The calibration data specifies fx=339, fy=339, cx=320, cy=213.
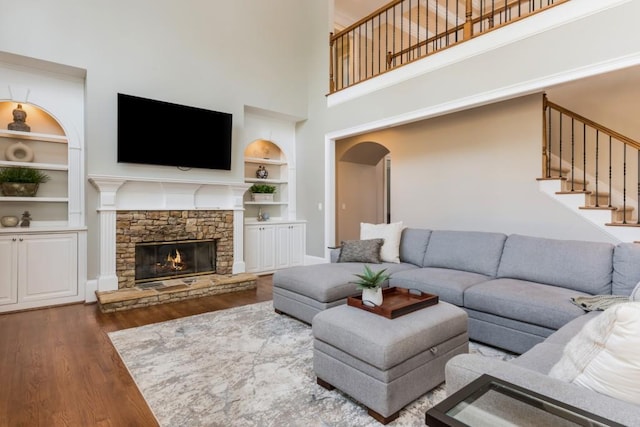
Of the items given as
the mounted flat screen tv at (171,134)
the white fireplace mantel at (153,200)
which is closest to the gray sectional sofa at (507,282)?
the white fireplace mantel at (153,200)

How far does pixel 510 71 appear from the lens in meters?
3.51

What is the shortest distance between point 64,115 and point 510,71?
523cm

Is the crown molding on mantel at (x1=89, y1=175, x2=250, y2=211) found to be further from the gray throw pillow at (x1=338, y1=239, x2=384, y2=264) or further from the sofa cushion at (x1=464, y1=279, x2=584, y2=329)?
the sofa cushion at (x1=464, y1=279, x2=584, y2=329)

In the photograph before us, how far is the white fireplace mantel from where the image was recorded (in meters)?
4.27

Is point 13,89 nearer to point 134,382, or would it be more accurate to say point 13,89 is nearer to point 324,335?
point 134,382

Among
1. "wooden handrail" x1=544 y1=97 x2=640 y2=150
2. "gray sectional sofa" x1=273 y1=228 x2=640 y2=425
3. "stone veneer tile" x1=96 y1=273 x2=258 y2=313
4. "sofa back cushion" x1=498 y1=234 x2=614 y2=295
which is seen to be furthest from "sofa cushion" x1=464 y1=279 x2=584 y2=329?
"stone veneer tile" x1=96 y1=273 x2=258 y2=313

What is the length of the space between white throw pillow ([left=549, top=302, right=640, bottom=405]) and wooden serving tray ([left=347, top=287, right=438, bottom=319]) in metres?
1.05

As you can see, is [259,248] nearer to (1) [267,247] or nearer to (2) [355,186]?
(1) [267,247]

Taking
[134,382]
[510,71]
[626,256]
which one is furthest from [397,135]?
[134,382]

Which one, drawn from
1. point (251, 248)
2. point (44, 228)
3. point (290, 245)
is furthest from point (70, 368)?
point (290, 245)

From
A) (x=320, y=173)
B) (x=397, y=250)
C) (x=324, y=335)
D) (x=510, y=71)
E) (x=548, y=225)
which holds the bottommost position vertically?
(x=324, y=335)

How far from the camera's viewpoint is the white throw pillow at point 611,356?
994 millimetres

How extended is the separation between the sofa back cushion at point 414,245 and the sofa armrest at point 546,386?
8.99ft

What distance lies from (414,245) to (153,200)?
3.61 metres
